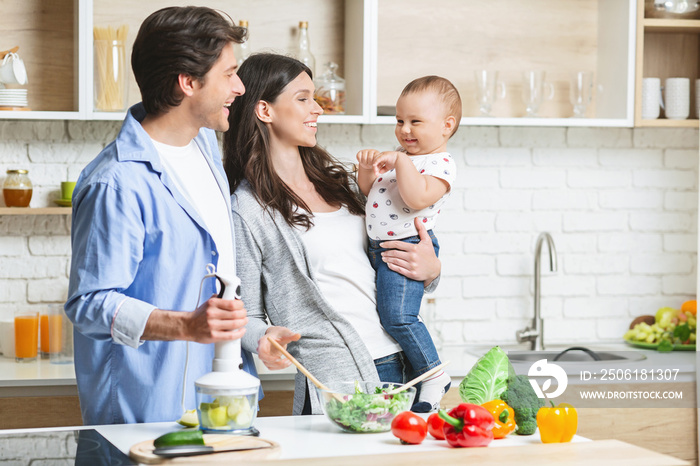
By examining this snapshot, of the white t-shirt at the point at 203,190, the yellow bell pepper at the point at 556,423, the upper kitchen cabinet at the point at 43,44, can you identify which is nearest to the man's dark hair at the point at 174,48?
the white t-shirt at the point at 203,190

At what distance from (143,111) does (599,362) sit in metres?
1.89

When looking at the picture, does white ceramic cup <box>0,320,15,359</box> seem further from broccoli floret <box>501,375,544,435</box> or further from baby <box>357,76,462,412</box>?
broccoli floret <box>501,375,544,435</box>

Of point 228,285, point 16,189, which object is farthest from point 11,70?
point 228,285

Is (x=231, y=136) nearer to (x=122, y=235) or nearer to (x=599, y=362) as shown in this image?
(x=122, y=235)

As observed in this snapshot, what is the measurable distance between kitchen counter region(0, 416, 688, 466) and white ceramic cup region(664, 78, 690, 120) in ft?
6.47

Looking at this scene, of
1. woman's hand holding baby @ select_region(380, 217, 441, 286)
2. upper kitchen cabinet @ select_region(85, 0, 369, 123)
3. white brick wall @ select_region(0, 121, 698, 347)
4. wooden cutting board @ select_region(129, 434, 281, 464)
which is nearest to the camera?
wooden cutting board @ select_region(129, 434, 281, 464)

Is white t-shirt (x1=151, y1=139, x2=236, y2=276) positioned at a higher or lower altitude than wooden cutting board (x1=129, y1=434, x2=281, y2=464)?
higher

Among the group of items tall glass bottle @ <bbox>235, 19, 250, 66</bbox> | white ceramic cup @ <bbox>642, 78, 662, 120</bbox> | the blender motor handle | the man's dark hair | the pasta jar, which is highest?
tall glass bottle @ <bbox>235, 19, 250, 66</bbox>

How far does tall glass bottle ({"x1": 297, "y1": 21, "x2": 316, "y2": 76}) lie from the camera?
3.03 metres

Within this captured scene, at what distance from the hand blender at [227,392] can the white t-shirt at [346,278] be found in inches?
21.1

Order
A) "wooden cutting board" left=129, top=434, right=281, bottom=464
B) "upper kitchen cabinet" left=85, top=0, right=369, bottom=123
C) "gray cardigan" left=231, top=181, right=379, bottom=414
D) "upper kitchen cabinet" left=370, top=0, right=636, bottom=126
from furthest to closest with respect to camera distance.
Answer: "upper kitchen cabinet" left=370, top=0, right=636, bottom=126, "upper kitchen cabinet" left=85, top=0, right=369, bottom=123, "gray cardigan" left=231, top=181, right=379, bottom=414, "wooden cutting board" left=129, top=434, right=281, bottom=464

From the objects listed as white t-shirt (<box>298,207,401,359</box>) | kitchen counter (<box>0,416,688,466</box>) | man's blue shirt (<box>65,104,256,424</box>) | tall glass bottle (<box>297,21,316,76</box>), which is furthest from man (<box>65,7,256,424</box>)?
tall glass bottle (<box>297,21,316,76</box>)

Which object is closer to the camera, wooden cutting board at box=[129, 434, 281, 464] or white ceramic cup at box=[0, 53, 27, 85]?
wooden cutting board at box=[129, 434, 281, 464]

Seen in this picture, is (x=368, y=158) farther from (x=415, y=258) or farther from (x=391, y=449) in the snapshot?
(x=391, y=449)
